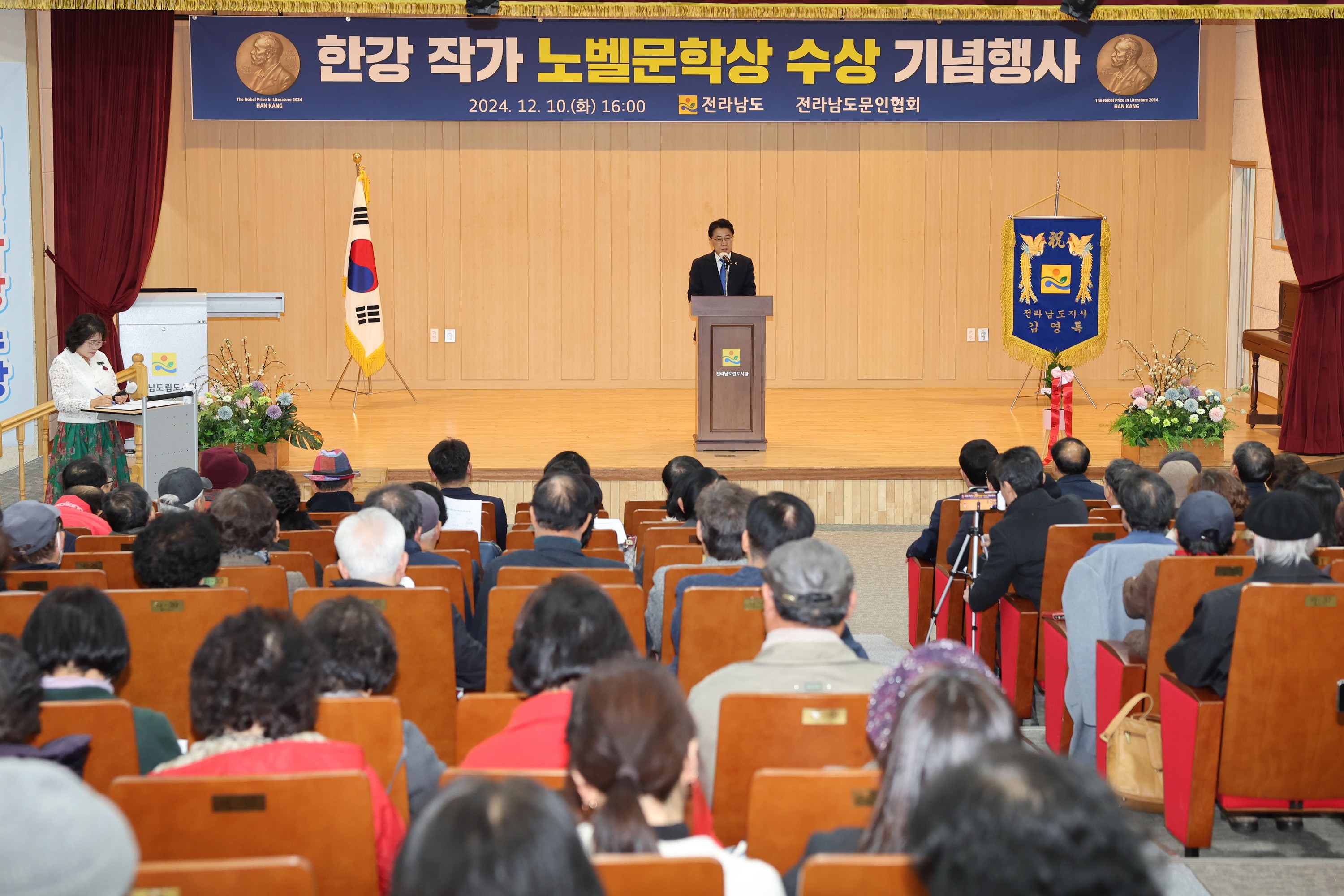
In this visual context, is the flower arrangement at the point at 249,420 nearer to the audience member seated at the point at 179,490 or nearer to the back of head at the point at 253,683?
the audience member seated at the point at 179,490

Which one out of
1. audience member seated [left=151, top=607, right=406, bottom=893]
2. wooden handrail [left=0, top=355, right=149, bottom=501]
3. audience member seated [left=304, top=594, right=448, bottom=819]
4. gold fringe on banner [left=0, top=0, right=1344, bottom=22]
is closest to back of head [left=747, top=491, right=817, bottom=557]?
audience member seated [left=304, top=594, right=448, bottom=819]

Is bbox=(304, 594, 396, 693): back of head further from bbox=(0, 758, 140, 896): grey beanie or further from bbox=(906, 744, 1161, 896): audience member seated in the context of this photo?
bbox=(906, 744, 1161, 896): audience member seated

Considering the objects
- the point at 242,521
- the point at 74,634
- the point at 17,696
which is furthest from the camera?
the point at 242,521

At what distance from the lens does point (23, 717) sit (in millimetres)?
2344

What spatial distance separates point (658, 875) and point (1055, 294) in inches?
382

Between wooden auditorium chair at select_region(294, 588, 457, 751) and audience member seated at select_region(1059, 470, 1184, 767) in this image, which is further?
audience member seated at select_region(1059, 470, 1184, 767)

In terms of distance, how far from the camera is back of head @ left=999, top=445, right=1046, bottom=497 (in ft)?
16.7

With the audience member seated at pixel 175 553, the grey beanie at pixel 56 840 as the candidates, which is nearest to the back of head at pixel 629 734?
the grey beanie at pixel 56 840

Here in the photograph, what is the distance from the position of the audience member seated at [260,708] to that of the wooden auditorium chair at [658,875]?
2.17 ft

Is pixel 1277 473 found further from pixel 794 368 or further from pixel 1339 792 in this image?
pixel 794 368

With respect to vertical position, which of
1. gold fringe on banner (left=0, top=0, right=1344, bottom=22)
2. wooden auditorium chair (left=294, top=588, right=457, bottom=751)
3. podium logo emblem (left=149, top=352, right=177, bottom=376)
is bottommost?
wooden auditorium chair (left=294, top=588, right=457, bottom=751)

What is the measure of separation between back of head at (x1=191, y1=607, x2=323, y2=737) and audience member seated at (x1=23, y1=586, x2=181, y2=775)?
1.24 feet

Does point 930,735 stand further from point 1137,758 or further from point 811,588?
point 1137,758

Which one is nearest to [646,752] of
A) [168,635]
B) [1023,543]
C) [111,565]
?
[168,635]
